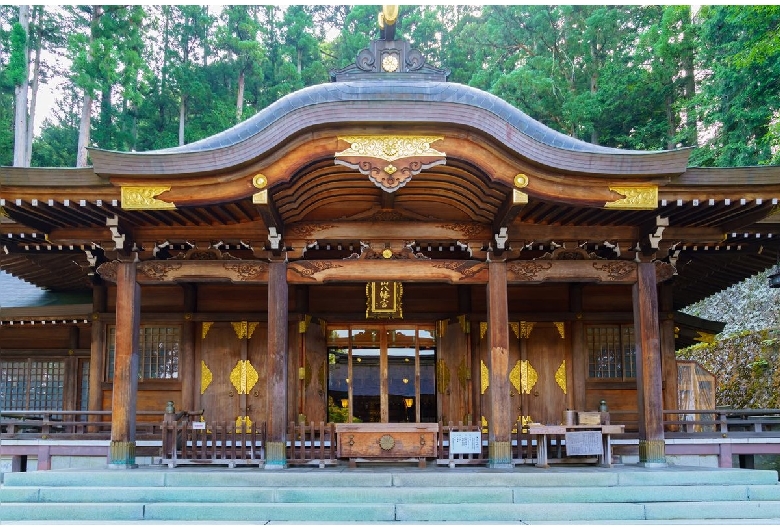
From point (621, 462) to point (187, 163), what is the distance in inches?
342

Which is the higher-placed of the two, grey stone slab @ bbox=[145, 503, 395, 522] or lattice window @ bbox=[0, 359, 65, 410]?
lattice window @ bbox=[0, 359, 65, 410]

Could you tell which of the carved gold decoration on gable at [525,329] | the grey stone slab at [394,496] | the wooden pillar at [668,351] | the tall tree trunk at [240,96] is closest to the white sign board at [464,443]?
the grey stone slab at [394,496]

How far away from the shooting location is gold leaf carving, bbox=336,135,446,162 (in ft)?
32.2

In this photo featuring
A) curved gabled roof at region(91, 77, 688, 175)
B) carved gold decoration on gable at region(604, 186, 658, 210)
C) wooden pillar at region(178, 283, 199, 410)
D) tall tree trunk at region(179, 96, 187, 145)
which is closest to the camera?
curved gabled roof at region(91, 77, 688, 175)

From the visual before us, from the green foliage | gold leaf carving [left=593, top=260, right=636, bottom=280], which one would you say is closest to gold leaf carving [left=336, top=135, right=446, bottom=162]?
gold leaf carving [left=593, top=260, right=636, bottom=280]

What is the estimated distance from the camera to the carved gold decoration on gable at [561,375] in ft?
46.0

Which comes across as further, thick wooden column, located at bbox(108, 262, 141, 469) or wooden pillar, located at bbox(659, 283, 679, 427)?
wooden pillar, located at bbox(659, 283, 679, 427)

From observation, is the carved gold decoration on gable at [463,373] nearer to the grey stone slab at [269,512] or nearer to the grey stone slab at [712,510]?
the grey stone slab at [712,510]

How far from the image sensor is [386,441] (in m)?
10.6

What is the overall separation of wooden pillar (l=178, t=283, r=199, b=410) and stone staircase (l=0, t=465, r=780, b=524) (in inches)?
145

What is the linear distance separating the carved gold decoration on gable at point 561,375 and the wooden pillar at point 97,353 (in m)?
9.01

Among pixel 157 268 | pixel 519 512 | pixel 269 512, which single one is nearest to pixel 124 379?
pixel 157 268

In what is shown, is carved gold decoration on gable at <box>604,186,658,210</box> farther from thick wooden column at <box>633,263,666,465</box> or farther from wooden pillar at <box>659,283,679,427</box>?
wooden pillar at <box>659,283,679,427</box>

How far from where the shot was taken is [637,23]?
113 ft
